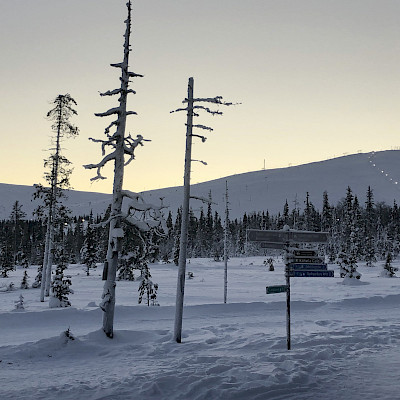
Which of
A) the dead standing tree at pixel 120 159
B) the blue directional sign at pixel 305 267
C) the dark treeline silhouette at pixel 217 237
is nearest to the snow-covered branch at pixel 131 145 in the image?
the dead standing tree at pixel 120 159

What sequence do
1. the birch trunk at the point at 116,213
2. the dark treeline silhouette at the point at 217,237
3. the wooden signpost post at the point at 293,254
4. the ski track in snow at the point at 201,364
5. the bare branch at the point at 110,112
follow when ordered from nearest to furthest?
the ski track in snow at the point at 201,364 → the wooden signpost post at the point at 293,254 → the birch trunk at the point at 116,213 → the bare branch at the point at 110,112 → the dark treeline silhouette at the point at 217,237

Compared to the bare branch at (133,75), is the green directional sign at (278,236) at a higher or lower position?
lower

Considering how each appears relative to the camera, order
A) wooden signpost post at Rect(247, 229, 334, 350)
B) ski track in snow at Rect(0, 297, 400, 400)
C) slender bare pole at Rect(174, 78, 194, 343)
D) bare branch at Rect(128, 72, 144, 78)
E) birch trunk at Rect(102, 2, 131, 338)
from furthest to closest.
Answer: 1. bare branch at Rect(128, 72, 144, 78)
2. slender bare pole at Rect(174, 78, 194, 343)
3. birch trunk at Rect(102, 2, 131, 338)
4. wooden signpost post at Rect(247, 229, 334, 350)
5. ski track in snow at Rect(0, 297, 400, 400)

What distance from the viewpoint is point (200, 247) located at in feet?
363

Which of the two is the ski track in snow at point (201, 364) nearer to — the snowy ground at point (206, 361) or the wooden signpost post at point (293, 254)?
the snowy ground at point (206, 361)

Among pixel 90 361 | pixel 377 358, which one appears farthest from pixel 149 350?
pixel 377 358

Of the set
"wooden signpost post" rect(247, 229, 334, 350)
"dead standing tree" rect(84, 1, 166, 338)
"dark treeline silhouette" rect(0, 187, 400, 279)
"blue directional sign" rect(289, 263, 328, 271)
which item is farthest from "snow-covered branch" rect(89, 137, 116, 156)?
"dark treeline silhouette" rect(0, 187, 400, 279)

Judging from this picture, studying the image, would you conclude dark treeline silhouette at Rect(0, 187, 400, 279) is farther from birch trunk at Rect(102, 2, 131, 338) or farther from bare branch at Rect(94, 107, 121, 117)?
bare branch at Rect(94, 107, 121, 117)

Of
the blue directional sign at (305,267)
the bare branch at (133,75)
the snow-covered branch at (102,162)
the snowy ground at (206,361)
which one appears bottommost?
the snowy ground at (206,361)

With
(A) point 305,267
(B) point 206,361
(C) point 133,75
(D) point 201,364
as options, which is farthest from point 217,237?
(D) point 201,364

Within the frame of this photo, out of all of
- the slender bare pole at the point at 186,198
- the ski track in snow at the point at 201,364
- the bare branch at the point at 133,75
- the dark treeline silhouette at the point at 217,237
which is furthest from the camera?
the dark treeline silhouette at the point at 217,237

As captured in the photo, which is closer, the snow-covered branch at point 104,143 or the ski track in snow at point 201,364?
the ski track in snow at point 201,364

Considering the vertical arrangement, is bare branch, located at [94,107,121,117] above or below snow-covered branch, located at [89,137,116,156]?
above

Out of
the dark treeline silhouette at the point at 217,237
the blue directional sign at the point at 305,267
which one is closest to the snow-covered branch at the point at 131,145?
the blue directional sign at the point at 305,267
